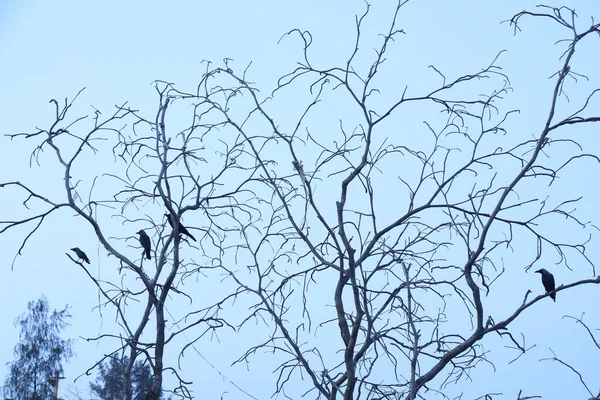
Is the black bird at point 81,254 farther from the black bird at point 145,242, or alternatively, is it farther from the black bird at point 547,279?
the black bird at point 547,279

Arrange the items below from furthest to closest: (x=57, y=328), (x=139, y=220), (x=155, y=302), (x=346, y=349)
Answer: (x=57, y=328) < (x=139, y=220) < (x=155, y=302) < (x=346, y=349)

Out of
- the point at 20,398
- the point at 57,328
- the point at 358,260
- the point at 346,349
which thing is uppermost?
the point at 57,328

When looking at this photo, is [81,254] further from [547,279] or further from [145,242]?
[547,279]

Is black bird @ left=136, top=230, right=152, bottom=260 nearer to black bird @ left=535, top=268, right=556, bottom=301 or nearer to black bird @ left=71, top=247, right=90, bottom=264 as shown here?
black bird @ left=71, top=247, right=90, bottom=264

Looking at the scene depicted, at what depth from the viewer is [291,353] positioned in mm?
3990

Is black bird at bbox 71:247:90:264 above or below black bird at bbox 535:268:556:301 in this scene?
above

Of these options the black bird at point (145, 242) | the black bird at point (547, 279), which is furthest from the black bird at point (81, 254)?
the black bird at point (547, 279)

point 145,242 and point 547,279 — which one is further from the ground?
point 145,242

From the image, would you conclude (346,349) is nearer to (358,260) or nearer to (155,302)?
(358,260)

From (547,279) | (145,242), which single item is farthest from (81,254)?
(547,279)

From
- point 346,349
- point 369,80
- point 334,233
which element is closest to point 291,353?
point 346,349

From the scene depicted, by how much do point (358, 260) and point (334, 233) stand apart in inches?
6.4

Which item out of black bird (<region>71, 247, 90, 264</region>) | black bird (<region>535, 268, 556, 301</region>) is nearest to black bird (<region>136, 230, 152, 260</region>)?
black bird (<region>71, 247, 90, 264</region>)

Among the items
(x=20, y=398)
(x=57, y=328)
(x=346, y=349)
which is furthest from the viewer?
(x=57, y=328)
